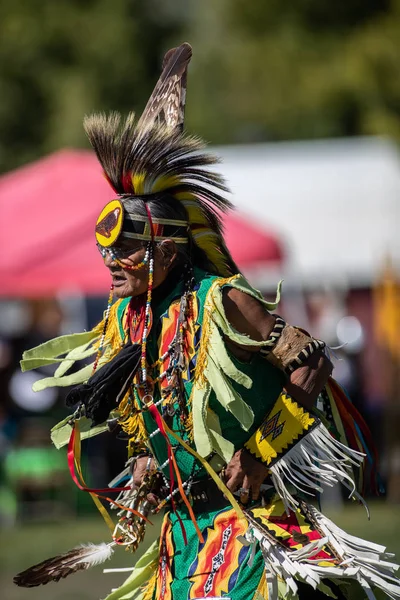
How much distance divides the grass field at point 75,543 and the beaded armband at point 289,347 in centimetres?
349

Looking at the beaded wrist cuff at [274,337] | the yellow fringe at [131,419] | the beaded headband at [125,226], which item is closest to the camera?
the beaded wrist cuff at [274,337]

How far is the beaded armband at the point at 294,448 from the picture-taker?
3475 mm

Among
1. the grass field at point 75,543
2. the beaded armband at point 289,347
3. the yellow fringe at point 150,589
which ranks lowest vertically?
the grass field at point 75,543

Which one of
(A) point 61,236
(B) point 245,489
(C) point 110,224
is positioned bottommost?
(B) point 245,489

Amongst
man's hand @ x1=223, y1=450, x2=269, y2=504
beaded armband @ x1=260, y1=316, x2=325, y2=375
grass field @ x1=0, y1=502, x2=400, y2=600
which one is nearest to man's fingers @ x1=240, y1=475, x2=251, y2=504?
man's hand @ x1=223, y1=450, x2=269, y2=504

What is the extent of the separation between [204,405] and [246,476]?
244mm

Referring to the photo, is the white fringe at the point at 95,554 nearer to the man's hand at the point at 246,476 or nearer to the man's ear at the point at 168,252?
the man's hand at the point at 246,476

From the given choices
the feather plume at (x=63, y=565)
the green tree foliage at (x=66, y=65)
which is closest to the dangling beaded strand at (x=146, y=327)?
the feather plume at (x=63, y=565)

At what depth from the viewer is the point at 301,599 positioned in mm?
3449

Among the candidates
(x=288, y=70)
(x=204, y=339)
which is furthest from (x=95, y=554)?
(x=288, y=70)

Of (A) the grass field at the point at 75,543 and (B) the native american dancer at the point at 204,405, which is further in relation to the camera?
(A) the grass field at the point at 75,543

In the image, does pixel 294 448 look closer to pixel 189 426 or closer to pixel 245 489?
pixel 245 489

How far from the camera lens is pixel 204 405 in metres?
3.43

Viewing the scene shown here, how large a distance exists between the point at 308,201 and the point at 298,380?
12.6 m
